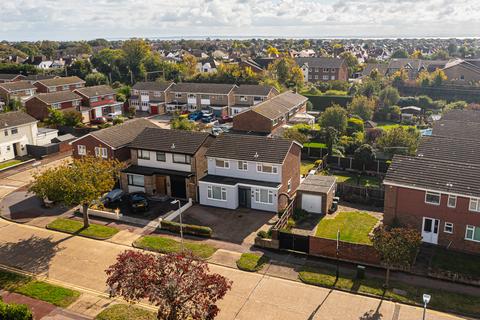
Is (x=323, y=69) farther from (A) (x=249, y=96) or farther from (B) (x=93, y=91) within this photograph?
(B) (x=93, y=91)

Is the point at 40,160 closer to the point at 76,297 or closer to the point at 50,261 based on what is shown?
the point at 50,261

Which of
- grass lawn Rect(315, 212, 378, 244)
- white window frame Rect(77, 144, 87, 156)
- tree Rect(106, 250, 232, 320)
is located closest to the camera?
tree Rect(106, 250, 232, 320)

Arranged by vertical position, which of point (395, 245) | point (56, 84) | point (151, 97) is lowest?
point (395, 245)

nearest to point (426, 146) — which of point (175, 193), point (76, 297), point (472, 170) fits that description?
point (472, 170)

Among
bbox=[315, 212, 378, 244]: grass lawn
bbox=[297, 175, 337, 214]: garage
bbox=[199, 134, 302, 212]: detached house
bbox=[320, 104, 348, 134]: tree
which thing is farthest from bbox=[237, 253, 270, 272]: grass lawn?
bbox=[320, 104, 348, 134]: tree

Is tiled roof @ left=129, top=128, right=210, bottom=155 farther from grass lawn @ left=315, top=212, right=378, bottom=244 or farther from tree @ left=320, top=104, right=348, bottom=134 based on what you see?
tree @ left=320, top=104, right=348, bottom=134

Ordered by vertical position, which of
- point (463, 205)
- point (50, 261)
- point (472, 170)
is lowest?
point (50, 261)

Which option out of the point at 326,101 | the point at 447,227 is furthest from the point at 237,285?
the point at 326,101
